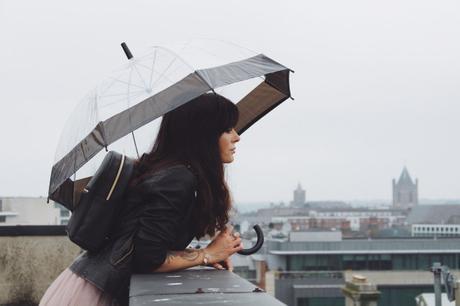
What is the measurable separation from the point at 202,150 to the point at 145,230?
41 cm

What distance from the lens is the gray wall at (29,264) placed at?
8.61 m

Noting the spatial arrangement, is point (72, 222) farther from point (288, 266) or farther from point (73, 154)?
point (288, 266)

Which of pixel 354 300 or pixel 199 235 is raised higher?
pixel 199 235

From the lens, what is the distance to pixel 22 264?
866 cm

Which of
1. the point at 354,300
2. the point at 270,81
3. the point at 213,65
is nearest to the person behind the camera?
the point at 213,65

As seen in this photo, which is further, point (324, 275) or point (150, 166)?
point (324, 275)

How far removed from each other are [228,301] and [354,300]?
19882 millimetres

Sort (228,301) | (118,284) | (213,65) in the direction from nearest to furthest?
1. (228,301)
2. (118,284)
3. (213,65)

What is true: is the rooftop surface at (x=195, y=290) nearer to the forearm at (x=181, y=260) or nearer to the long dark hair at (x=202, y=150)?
the forearm at (x=181, y=260)

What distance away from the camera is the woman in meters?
2.76

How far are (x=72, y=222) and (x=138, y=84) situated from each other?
0.80 m

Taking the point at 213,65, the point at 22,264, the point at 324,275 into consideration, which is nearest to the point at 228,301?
the point at 213,65

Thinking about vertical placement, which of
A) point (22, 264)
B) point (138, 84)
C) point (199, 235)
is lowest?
point (22, 264)

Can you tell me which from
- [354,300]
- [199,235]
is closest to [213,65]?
[199,235]
